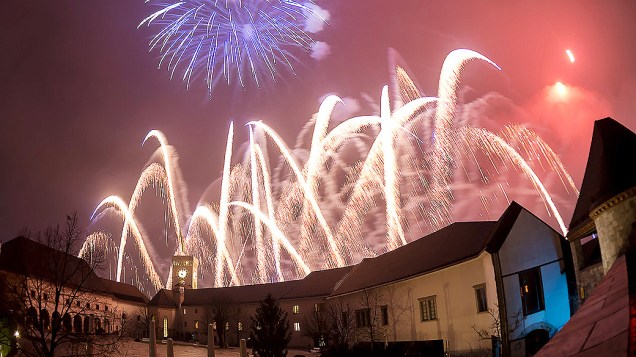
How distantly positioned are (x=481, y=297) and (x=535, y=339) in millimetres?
3884

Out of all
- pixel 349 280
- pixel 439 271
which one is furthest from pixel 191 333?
pixel 439 271

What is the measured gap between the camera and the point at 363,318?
5228 cm

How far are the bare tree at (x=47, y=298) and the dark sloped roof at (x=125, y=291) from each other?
57.8ft

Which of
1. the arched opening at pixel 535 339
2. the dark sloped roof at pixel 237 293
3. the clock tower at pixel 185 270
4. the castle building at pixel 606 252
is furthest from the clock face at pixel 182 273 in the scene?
the castle building at pixel 606 252

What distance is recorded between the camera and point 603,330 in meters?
6.84

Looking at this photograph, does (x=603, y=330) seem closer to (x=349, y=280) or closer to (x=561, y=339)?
(x=561, y=339)

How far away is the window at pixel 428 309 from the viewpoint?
1568 inches

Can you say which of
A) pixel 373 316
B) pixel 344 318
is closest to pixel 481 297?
pixel 373 316

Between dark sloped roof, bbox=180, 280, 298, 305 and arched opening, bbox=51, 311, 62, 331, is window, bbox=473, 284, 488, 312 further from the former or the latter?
dark sloped roof, bbox=180, 280, 298, 305

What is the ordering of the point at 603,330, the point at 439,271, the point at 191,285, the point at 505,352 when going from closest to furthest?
the point at 603,330
the point at 505,352
the point at 439,271
the point at 191,285

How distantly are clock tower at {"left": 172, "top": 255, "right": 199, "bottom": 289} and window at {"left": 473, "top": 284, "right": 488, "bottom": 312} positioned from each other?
84.4 metres

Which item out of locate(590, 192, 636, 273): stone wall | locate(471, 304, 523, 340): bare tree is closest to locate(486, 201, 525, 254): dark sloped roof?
locate(471, 304, 523, 340): bare tree

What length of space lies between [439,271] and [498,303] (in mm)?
7845

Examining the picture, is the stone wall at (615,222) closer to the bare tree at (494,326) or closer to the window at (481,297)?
the bare tree at (494,326)
